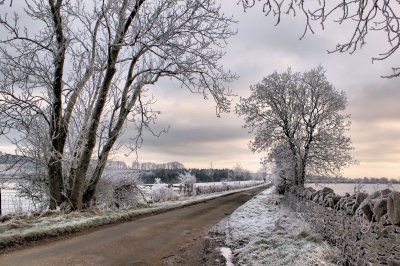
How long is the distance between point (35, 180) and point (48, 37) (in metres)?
7.13

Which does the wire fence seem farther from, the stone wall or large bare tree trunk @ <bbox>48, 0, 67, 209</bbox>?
the stone wall

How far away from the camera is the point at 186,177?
61.8m

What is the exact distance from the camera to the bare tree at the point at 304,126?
33938mm

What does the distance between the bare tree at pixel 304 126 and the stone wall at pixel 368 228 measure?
24126 mm

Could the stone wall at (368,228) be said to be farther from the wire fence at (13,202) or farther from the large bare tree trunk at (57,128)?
the wire fence at (13,202)

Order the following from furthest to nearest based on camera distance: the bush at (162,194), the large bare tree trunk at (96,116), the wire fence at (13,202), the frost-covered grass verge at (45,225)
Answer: the bush at (162,194) < the wire fence at (13,202) < the large bare tree trunk at (96,116) < the frost-covered grass verge at (45,225)

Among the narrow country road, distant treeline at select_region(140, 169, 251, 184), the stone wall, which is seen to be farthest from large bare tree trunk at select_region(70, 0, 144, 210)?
distant treeline at select_region(140, 169, 251, 184)

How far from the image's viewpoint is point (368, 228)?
7043 millimetres

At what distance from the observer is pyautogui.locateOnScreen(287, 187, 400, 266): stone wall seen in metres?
6.26

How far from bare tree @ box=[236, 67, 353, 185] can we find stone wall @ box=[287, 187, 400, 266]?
2413 cm

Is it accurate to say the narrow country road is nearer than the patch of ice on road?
Yes

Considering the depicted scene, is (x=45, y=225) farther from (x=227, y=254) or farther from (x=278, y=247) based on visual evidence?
(x=278, y=247)

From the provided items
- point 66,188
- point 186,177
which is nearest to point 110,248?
point 66,188

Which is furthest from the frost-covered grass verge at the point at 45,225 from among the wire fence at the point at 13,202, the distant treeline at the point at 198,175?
the distant treeline at the point at 198,175
